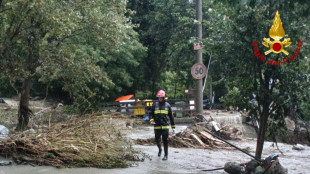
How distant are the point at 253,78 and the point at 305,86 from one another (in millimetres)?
1143

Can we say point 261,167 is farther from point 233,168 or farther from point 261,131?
point 261,131

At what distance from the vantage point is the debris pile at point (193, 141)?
13.2m

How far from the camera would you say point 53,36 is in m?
13.7

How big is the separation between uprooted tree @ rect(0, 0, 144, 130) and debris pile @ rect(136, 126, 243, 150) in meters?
3.16

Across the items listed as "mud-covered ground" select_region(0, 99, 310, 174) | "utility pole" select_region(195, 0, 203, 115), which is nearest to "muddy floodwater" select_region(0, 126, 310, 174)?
"mud-covered ground" select_region(0, 99, 310, 174)

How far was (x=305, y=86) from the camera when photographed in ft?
27.9

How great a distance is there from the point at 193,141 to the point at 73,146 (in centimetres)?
537

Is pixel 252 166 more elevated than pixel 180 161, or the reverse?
pixel 252 166

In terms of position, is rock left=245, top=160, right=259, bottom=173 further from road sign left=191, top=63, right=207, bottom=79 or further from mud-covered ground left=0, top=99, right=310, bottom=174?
road sign left=191, top=63, right=207, bottom=79

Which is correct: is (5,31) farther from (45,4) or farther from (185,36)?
(185,36)

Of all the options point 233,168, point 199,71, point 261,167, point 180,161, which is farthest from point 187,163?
point 199,71

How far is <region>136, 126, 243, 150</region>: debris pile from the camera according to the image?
43.2ft

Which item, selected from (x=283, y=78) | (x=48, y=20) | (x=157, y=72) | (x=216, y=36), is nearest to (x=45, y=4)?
(x=48, y=20)

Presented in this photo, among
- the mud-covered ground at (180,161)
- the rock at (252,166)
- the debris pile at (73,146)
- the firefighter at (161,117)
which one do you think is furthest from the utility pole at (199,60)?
the rock at (252,166)
